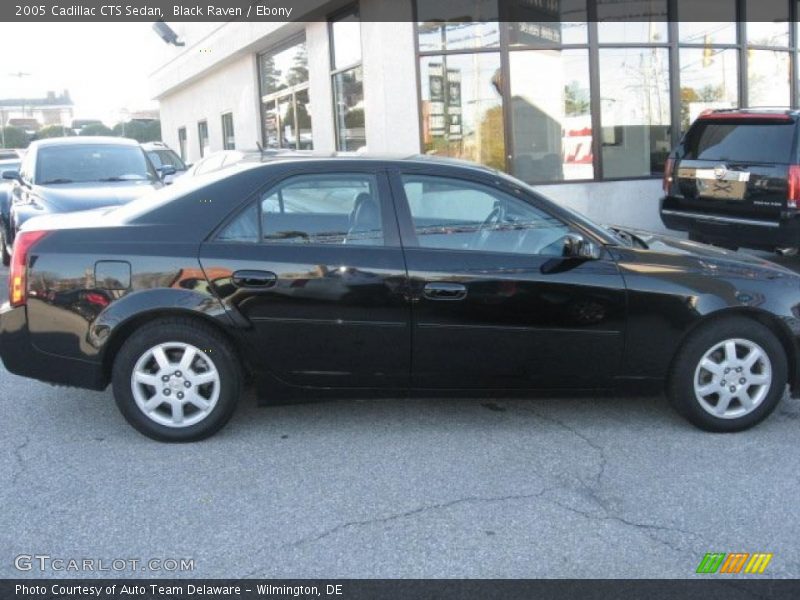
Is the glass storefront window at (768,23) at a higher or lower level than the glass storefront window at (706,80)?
higher

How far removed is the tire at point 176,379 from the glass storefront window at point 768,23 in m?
11.8

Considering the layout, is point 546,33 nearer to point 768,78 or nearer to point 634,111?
point 634,111

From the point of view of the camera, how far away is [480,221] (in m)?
4.68

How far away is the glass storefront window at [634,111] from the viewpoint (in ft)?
40.3

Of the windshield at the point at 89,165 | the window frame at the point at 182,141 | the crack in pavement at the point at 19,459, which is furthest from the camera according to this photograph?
the window frame at the point at 182,141

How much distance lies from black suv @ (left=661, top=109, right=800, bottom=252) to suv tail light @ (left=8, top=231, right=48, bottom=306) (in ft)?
22.7

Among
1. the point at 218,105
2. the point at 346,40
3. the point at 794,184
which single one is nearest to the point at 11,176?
the point at 346,40

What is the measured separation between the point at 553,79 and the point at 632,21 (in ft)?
5.03

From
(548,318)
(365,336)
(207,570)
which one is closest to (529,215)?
(548,318)

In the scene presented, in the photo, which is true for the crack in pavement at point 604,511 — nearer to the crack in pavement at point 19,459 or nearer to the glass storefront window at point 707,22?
the crack in pavement at point 19,459

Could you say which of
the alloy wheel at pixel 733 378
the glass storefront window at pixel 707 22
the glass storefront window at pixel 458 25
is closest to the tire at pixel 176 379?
the alloy wheel at pixel 733 378

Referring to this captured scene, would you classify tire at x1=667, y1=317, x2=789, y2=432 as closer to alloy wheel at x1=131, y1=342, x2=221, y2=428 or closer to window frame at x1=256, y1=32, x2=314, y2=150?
alloy wheel at x1=131, y1=342, x2=221, y2=428
